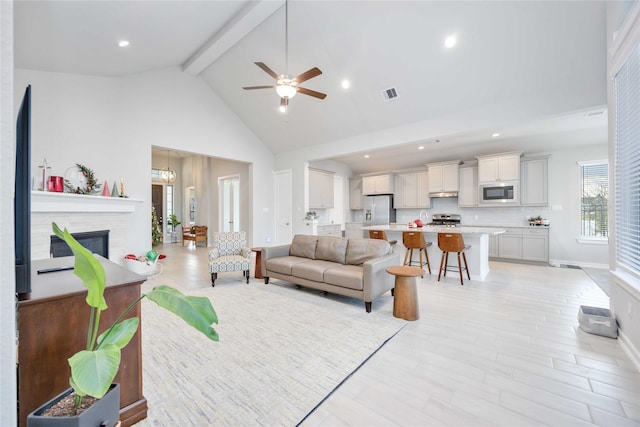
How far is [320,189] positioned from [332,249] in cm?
372

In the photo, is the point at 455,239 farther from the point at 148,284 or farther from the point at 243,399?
the point at 148,284

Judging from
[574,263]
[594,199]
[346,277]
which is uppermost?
[594,199]

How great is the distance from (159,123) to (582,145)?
8903mm

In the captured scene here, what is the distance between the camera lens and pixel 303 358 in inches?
88.7

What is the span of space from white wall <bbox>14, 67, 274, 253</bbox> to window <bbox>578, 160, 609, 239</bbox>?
788cm

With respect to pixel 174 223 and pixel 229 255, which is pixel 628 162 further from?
pixel 174 223

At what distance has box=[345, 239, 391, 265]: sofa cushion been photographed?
12.4 feet

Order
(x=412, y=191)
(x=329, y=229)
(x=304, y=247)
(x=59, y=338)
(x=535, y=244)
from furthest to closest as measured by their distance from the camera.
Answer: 1. (x=329, y=229)
2. (x=412, y=191)
3. (x=535, y=244)
4. (x=304, y=247)
5. (x=59, y=338)

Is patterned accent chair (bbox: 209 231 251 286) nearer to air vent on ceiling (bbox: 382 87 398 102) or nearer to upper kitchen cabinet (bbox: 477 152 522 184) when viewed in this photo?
air vent on ceiling (bbox: 382 87 398 102)

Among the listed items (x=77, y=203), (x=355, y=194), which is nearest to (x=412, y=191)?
(x=355, y=194)

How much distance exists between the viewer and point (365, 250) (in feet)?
12.7

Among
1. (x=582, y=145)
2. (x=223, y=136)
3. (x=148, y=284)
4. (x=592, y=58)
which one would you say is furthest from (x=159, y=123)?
(x=582, y=145)

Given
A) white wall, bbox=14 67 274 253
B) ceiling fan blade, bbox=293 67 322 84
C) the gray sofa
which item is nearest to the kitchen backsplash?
the gray sofa

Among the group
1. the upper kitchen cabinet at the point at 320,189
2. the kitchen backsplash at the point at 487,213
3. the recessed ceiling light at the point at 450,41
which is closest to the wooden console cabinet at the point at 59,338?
the recessed ceiling light at the point at 450,41
